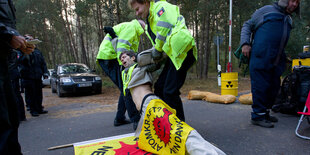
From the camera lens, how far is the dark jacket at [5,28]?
140cm

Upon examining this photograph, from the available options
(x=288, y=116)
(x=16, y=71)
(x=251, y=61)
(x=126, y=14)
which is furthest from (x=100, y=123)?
(x=126, y=14)

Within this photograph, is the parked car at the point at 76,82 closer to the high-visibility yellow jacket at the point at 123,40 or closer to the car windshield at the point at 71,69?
the car windshield at the point at 71,69

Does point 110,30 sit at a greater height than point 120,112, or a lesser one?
greater

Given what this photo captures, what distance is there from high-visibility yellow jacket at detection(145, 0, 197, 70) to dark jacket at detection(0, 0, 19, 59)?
129 centimetres

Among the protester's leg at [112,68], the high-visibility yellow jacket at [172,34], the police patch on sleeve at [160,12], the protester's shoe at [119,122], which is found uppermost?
the police patch on sleeve at [160,12]

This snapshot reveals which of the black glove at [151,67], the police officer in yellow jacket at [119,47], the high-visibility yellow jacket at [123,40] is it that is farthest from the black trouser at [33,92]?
the black glove at [151,67]

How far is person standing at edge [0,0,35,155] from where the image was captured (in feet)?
4.60

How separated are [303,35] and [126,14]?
468 inches

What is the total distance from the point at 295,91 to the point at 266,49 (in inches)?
38.8

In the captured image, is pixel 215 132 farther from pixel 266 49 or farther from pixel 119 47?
pixel 119 47

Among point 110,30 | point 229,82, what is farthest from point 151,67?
point 229,82

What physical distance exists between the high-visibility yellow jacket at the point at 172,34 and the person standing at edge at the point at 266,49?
1256 millimetres

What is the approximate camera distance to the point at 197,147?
1359mm

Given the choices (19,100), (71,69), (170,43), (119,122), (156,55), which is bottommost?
(119,122)
